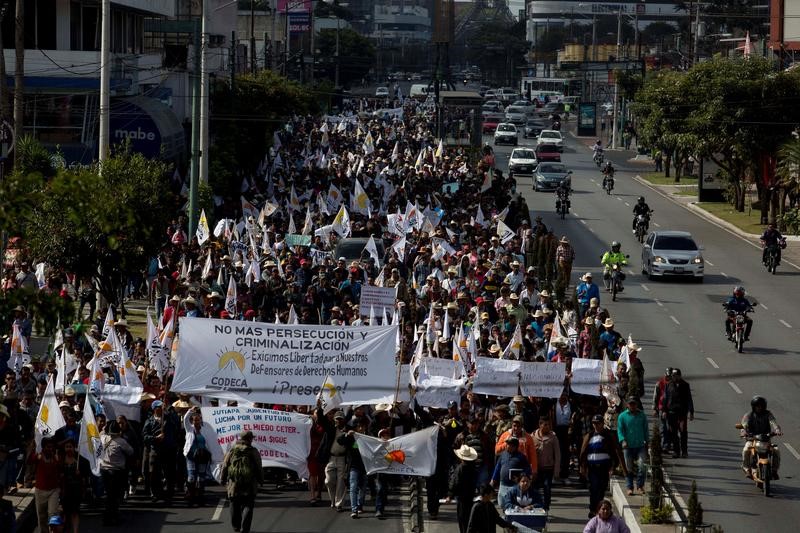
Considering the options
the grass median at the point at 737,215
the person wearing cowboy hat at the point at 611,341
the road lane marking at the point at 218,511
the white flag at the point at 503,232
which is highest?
the white flag at the point at 503,232

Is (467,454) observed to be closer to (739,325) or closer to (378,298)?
(378,298)

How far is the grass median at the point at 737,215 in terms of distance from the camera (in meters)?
50.2

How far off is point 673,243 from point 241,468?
23600 mm

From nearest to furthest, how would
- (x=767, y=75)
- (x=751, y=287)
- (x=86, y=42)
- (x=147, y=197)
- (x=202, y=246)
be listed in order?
(x=147, y=197) → (x=202, y=246) → (x=751, y=287) → (x=86, y=42) → (x=767, y=75)

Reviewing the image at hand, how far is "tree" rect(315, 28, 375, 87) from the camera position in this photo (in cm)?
15212

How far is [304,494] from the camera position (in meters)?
19.3

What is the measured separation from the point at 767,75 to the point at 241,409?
3903cm

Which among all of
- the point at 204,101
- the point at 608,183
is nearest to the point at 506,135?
the point at 608,183

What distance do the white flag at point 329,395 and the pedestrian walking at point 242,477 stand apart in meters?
1.82

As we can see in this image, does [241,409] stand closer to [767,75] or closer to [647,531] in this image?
[647,531]

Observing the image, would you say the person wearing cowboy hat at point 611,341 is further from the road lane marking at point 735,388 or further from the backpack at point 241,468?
the backpack at point 241,468

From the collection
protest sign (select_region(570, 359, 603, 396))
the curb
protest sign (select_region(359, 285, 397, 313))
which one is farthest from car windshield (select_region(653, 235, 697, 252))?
protest sign (select_region(570, 359, 603, 396))

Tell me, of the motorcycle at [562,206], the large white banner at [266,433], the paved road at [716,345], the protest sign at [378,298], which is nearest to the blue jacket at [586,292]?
the paved road at [716,345]

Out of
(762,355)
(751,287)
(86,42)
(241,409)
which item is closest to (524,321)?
(762,355)
